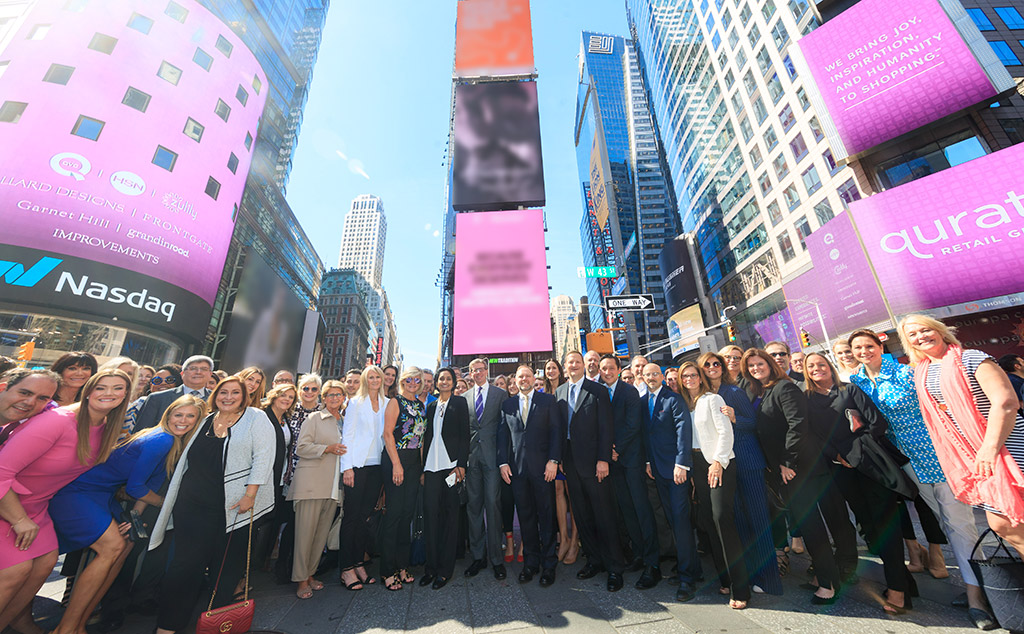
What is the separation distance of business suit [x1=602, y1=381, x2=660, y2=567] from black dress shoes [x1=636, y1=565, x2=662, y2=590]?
0.24m

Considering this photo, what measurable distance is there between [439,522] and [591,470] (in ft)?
6.27

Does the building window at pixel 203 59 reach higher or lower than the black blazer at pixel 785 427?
higher

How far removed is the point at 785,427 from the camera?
3.59m

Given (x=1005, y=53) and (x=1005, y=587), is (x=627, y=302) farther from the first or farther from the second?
(x=1005, y=53)

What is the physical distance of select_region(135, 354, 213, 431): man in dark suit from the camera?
4.22 metres

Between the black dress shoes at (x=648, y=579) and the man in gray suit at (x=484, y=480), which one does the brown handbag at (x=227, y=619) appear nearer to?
the man in gray suit at (x=484, y=480)

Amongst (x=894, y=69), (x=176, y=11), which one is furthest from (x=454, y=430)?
(x=176, y=11)

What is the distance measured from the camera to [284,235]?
4534 cm

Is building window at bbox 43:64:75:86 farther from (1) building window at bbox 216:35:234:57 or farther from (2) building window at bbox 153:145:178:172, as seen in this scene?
(1) building window at bbox 216:35:234:57

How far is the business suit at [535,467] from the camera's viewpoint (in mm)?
4023

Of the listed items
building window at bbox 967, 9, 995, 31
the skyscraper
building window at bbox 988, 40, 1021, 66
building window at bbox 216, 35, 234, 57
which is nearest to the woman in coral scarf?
building window at bbox 216, 35, 234, 57

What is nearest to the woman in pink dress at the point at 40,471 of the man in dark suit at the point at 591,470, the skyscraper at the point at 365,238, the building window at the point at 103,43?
the man in dark suit at the point at 591,470

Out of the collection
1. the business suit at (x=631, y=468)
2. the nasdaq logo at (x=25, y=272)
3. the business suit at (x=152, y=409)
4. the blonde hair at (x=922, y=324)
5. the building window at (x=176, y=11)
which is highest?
the building window at (x=176, y=11)

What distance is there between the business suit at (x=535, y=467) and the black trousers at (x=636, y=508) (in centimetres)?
78
